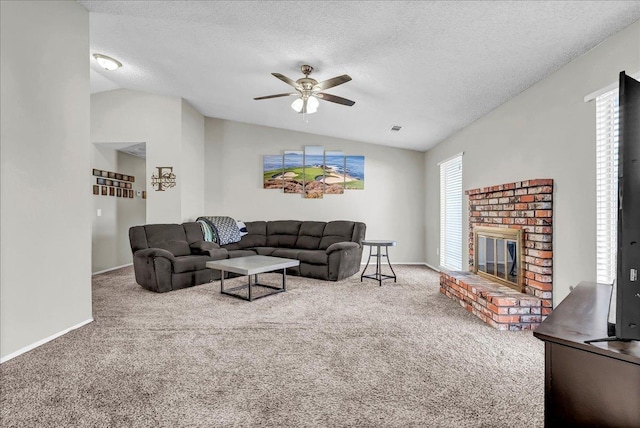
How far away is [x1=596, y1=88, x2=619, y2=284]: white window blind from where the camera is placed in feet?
7.93

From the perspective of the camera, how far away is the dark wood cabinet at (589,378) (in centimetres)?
98

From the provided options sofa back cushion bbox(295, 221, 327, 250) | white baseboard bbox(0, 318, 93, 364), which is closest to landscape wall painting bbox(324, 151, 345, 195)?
sofa back cushion bbox(295, 221, 327, 250)

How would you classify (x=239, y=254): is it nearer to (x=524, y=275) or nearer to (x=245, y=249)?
(x=245, y=249)

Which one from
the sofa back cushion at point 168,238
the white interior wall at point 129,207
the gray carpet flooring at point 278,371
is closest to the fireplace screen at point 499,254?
the gray carpet flooring at point 278,371

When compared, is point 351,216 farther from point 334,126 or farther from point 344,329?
point 344,329

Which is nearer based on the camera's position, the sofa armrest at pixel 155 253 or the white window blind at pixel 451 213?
the sofa armrest at pixel 155 253

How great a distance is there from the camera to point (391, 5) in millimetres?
2338

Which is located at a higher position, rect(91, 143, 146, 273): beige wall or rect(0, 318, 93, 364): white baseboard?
rect(91, 143, 146, 273): beige wall

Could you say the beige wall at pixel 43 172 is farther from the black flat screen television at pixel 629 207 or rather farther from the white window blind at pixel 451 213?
the white window blind at pixel 451 213

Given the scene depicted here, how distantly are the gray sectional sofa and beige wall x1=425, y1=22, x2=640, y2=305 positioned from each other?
2480mm

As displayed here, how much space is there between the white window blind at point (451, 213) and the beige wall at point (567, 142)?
1.30 m

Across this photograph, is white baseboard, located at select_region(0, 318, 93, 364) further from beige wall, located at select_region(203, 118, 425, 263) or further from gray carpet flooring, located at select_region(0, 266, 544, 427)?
beige wall, located at select_region(203, 118, 425, 263)

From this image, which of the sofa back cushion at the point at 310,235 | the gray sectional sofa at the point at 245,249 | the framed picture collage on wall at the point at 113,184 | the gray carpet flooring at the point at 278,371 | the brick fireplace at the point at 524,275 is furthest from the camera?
the sofa back cushion at the point at 310,235

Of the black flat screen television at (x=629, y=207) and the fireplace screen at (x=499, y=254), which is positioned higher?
the black flat screen television at (x=629, y=207)
